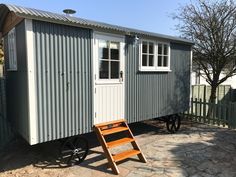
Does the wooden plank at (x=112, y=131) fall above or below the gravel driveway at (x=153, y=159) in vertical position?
above

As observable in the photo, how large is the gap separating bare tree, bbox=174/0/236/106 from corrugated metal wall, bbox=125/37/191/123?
5.76ft

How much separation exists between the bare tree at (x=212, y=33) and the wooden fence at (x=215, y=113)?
32.1 inches

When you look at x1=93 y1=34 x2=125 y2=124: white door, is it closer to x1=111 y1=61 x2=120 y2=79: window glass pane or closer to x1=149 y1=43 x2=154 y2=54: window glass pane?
x1=111 y1=61 x2=120 y2=79: window glass pane

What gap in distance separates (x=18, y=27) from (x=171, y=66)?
167 inches

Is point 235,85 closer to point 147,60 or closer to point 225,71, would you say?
point 225,71

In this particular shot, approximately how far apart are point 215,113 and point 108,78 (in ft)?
15.2

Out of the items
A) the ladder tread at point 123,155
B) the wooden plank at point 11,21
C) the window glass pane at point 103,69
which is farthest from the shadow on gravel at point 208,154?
the wooden plank at point 11,21

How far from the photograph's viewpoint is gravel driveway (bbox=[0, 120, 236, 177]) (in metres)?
4.07

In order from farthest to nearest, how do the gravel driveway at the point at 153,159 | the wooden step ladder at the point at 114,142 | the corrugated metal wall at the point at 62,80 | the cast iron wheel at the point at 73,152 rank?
the cast iron wheel at the point at 73,152
the wooden step ladder at the point at 114,142
the gravel driveway at the point at 153,159
the corrugated metal wall at the point at 62,80

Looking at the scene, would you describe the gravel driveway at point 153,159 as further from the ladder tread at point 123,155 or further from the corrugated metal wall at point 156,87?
the corrugated metal wall at point 156,87

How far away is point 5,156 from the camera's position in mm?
4914

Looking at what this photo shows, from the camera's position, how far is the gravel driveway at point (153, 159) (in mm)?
4066

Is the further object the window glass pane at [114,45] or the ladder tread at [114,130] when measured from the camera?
the window glass pane at [114,45]

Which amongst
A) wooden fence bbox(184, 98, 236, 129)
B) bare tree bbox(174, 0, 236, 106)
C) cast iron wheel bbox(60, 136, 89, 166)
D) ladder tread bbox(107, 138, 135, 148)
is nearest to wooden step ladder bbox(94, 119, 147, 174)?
ladder tread bbox(107, 138, 135, 148)
